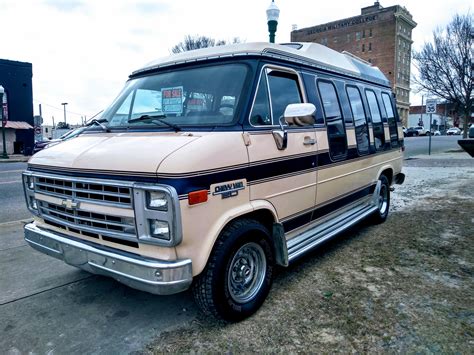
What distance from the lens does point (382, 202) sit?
21.3 feet

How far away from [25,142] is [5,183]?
19.3m

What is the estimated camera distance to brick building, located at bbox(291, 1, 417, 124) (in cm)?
7950

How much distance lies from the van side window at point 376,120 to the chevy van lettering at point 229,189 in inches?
142

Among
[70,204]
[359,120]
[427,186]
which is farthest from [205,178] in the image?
[427,186]

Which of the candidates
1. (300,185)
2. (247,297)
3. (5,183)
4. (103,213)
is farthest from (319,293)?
(5,183)

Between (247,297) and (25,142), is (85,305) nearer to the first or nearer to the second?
(247,297)

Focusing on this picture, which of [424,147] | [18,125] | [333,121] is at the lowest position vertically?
[424,147]

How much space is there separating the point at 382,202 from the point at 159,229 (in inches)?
195

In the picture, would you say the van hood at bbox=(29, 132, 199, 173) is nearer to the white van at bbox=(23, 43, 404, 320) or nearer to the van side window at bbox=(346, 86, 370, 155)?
the white van at bbox=(23, 43, 404, 320)

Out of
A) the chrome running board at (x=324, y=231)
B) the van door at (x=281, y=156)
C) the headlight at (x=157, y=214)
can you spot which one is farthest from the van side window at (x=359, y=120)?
the headlight at (x=157, y=214)

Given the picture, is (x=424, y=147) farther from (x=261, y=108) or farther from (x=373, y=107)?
(x=261, y=108)

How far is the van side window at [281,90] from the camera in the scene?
3617 millimetres

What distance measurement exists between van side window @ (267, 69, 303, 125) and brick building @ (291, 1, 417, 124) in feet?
268

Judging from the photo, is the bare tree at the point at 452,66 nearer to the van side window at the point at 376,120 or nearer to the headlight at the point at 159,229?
the van side window at the point at 376,120
